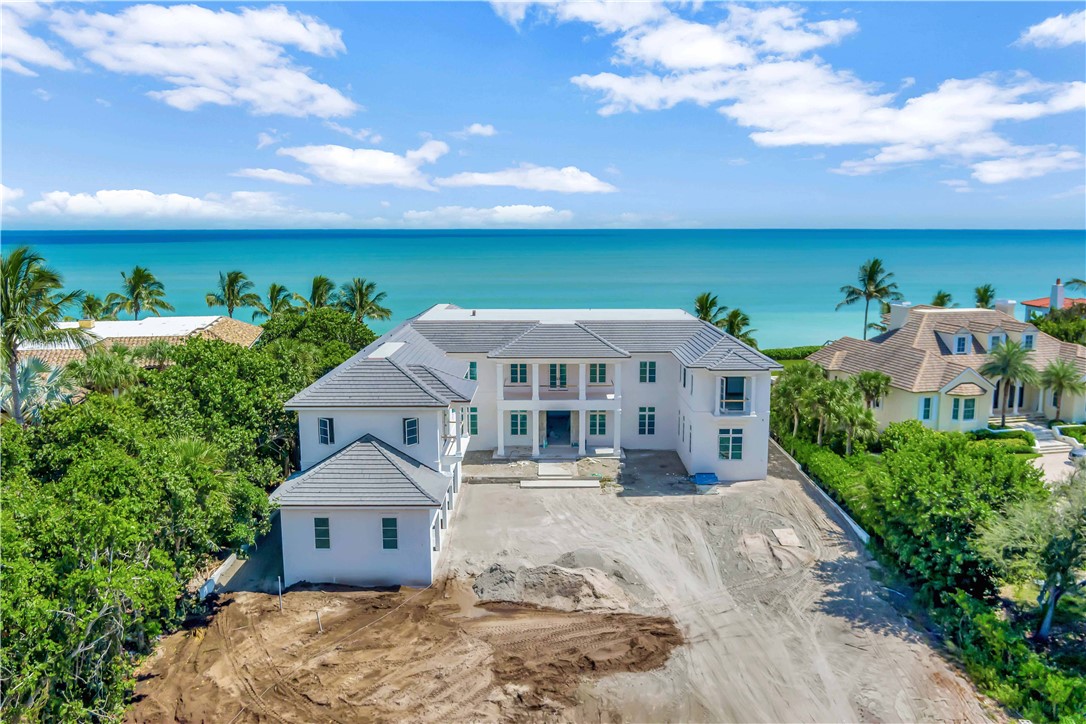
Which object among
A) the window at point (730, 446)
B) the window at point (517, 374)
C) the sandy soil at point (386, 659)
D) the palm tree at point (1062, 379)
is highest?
the window at point (517, 374)

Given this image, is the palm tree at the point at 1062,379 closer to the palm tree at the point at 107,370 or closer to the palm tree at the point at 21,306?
the palm tree at the point at 107,370

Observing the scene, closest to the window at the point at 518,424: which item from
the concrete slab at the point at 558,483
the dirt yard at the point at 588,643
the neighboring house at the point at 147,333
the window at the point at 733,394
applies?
the concrete slab at the point at 558,483

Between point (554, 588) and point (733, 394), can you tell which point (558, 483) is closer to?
point (733, 394)

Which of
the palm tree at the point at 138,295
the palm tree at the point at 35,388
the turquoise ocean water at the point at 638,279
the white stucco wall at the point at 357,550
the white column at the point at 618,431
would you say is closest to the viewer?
the white stucco wall at the point at 357,550

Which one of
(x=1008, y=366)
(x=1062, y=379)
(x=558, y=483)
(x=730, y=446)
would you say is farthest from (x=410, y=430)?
(x=1062, y=379)

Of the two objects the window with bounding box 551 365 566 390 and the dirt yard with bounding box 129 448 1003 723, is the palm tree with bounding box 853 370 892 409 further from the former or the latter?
the window with bounding box 551 365 566 390

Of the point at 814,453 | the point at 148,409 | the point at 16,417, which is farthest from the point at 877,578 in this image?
the point at 16,417

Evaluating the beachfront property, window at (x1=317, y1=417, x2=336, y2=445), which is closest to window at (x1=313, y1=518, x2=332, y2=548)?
the beachfront property

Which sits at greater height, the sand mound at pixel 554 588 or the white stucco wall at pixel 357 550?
the white stucco wall at pixel 357 550
